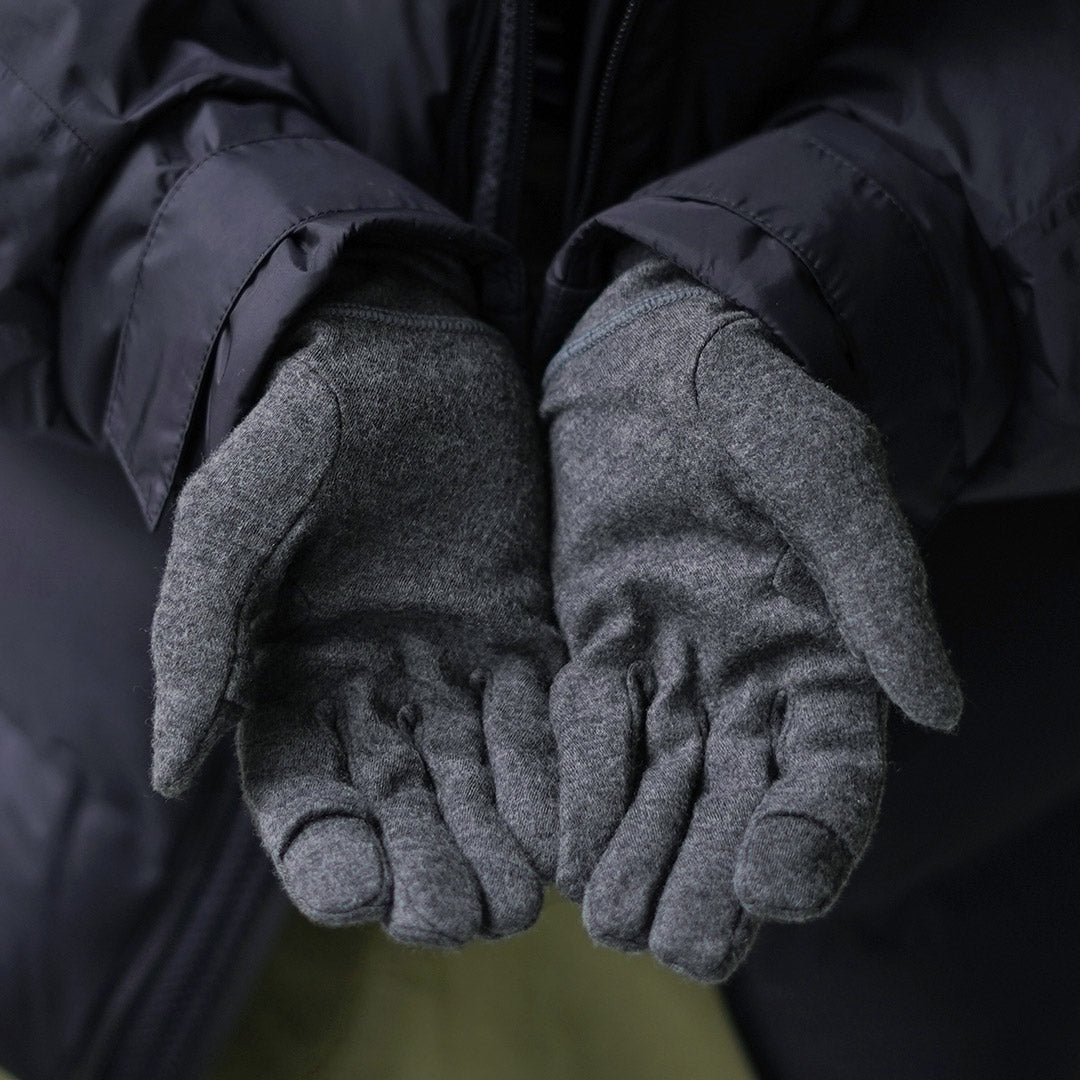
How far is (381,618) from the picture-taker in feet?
2.17

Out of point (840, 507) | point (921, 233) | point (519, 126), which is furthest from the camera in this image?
point (519, 126)

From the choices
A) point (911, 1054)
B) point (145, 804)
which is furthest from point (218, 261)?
point (911, 1054)

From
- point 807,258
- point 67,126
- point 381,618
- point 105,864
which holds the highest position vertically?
point 67,126

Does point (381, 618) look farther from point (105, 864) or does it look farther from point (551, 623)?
point (105, 864)

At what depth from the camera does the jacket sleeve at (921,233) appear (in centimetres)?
65

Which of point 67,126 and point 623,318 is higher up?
point 67,126

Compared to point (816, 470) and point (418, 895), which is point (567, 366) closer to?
point (816, 470)

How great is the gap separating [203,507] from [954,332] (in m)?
0.43

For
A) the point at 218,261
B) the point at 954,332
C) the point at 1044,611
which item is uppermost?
the point at 218,261

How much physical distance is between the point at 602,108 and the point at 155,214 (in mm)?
287

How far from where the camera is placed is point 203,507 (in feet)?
1.92

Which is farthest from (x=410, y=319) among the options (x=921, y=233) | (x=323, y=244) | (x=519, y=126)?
(x=921, y=233)

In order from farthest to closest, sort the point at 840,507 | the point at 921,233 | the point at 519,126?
the point at 519,126 → the point at 921,233 → the point at 840,507

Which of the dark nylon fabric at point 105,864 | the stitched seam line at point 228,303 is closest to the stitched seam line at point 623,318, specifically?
the stitched seam line at point 228,303
